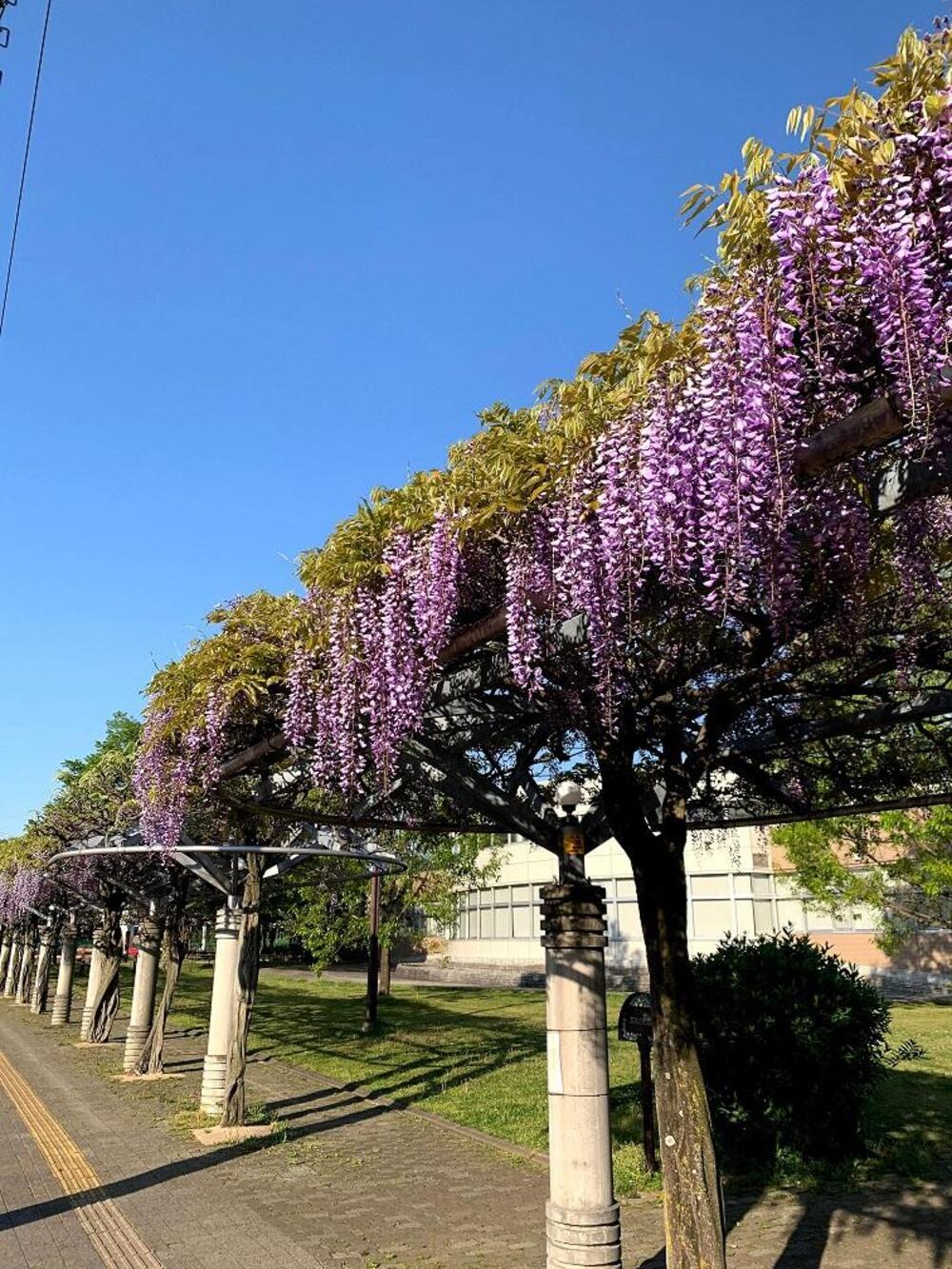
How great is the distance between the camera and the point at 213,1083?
1223 cm

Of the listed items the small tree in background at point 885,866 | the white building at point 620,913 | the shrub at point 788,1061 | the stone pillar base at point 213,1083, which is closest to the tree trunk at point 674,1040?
the shrub at point 788,1061

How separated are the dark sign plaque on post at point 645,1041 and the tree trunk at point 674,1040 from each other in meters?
3.38

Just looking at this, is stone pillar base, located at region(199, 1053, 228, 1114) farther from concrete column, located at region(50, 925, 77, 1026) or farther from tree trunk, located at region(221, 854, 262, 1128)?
concrete column, located at region(50, 925, 77, 1026)

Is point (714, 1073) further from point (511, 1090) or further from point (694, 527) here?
point (694, 527)

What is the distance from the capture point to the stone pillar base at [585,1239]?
17.3ft

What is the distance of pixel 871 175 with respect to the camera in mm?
3053

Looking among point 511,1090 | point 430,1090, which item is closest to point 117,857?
point 430,1090

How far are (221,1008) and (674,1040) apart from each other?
7922 millimetres

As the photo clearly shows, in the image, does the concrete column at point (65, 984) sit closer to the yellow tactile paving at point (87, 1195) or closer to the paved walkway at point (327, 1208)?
the yellow tactile paving at point (87, 1195)

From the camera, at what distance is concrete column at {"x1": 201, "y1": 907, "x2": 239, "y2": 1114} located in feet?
37.8

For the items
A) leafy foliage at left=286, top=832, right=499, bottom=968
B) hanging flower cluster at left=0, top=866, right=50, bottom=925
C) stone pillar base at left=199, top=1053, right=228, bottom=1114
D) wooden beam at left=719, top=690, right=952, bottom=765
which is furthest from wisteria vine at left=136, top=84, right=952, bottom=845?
leafy foliage at left=286, top=832, right=499, bottom=968

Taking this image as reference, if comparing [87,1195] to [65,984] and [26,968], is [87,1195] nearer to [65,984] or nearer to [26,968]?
[65,984]

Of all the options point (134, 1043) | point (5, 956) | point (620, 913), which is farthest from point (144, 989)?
point (5, 956)

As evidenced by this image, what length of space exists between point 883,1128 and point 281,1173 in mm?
6787
